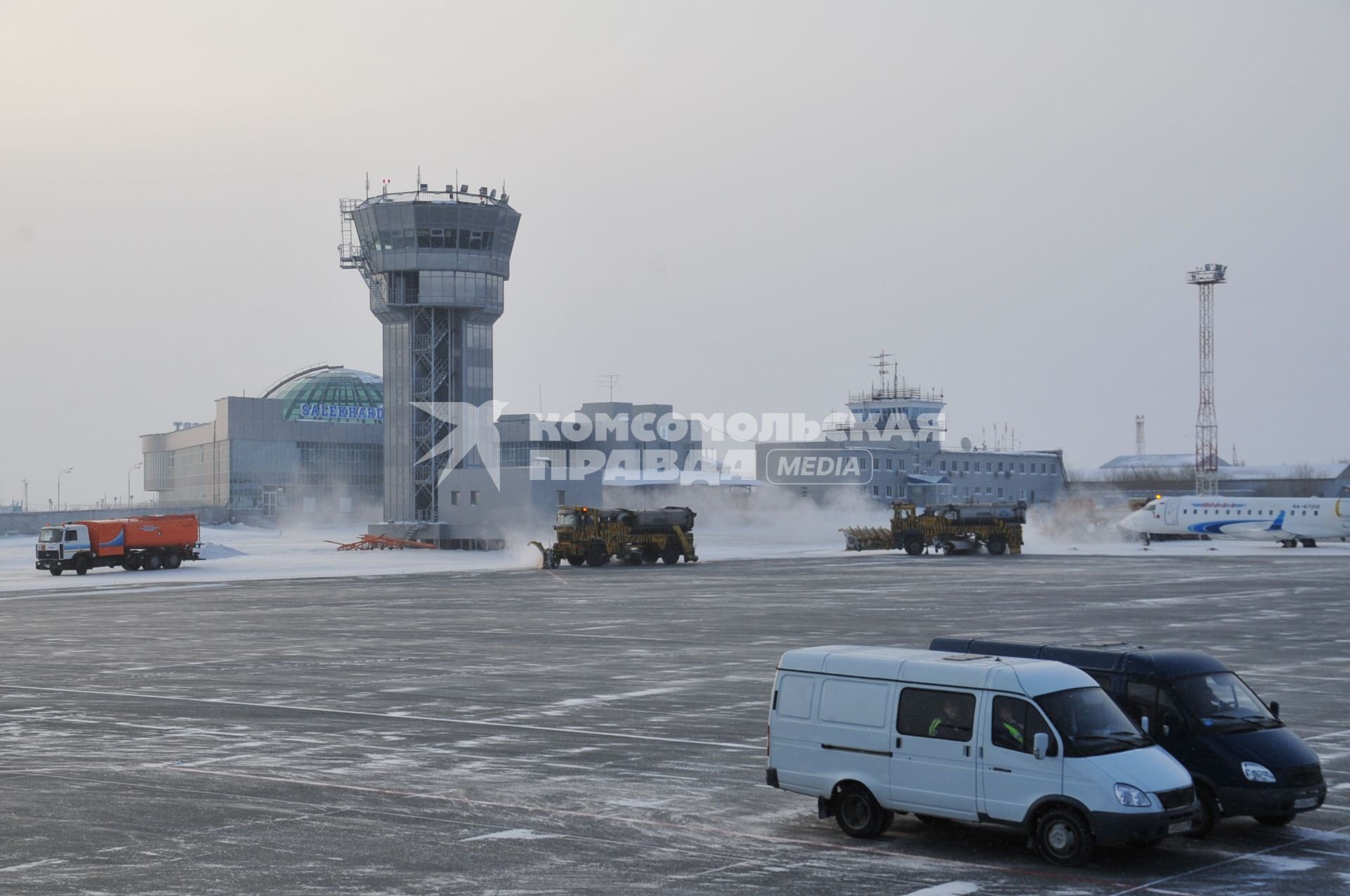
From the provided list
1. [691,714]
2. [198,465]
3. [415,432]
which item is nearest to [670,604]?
[691,714]

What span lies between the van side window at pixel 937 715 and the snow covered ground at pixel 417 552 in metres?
54.7

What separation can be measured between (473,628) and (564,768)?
20.5 meters

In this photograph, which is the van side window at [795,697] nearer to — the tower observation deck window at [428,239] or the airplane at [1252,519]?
the airplane at [1252,519]

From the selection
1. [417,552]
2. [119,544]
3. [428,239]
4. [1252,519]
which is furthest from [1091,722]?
[428,239]

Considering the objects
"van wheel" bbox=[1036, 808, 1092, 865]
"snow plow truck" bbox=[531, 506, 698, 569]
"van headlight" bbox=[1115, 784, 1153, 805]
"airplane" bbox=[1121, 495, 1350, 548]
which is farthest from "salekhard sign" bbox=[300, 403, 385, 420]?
"van headlight" bbox=[1115, 784, 1153, 805]

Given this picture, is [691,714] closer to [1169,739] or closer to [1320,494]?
[1169,739]

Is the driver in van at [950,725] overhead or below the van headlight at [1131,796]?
overhead

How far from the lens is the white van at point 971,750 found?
1284 cm

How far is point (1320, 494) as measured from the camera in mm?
171000

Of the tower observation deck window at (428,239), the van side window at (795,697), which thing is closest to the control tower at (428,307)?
the tower observation deck window at (428,239)

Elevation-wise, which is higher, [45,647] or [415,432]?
[415,432]

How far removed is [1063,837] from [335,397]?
460 ft

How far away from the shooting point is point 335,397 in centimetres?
14712

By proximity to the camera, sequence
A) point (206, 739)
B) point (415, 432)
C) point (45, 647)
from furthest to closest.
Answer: point (415, 432) < point (45, 647) < point (206, 739)
